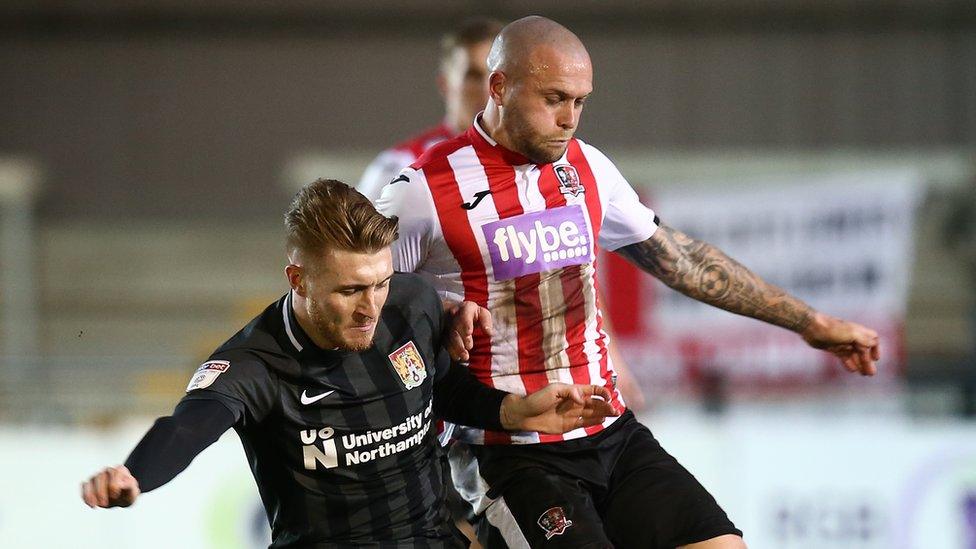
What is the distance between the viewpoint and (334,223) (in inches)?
99.8

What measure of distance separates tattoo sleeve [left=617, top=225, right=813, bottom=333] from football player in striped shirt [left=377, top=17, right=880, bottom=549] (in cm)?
23

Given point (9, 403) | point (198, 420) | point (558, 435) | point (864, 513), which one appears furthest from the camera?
point (9, 403)

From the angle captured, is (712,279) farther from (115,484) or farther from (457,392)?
(115,484)

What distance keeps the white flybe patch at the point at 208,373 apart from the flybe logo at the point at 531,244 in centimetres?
69

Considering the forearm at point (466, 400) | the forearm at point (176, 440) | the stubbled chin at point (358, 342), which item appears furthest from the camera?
the forearm at point (466, 400)

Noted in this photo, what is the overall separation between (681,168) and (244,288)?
14.8 ft

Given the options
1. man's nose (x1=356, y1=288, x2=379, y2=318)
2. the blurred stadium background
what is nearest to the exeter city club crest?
man's nose (x1=356, y1=288, x2=379, y2=318)

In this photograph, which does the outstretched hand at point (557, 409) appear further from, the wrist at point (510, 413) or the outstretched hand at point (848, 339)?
the outstretched hand at point (848, 339)

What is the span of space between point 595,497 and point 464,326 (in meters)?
0.54

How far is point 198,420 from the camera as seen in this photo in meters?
2.39

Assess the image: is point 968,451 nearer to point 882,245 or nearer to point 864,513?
point 864,513

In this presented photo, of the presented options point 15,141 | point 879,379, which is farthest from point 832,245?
point 15,141

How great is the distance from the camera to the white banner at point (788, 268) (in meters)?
8.09

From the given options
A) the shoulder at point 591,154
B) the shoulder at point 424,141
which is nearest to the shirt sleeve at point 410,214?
the shoulder at point 591,154
